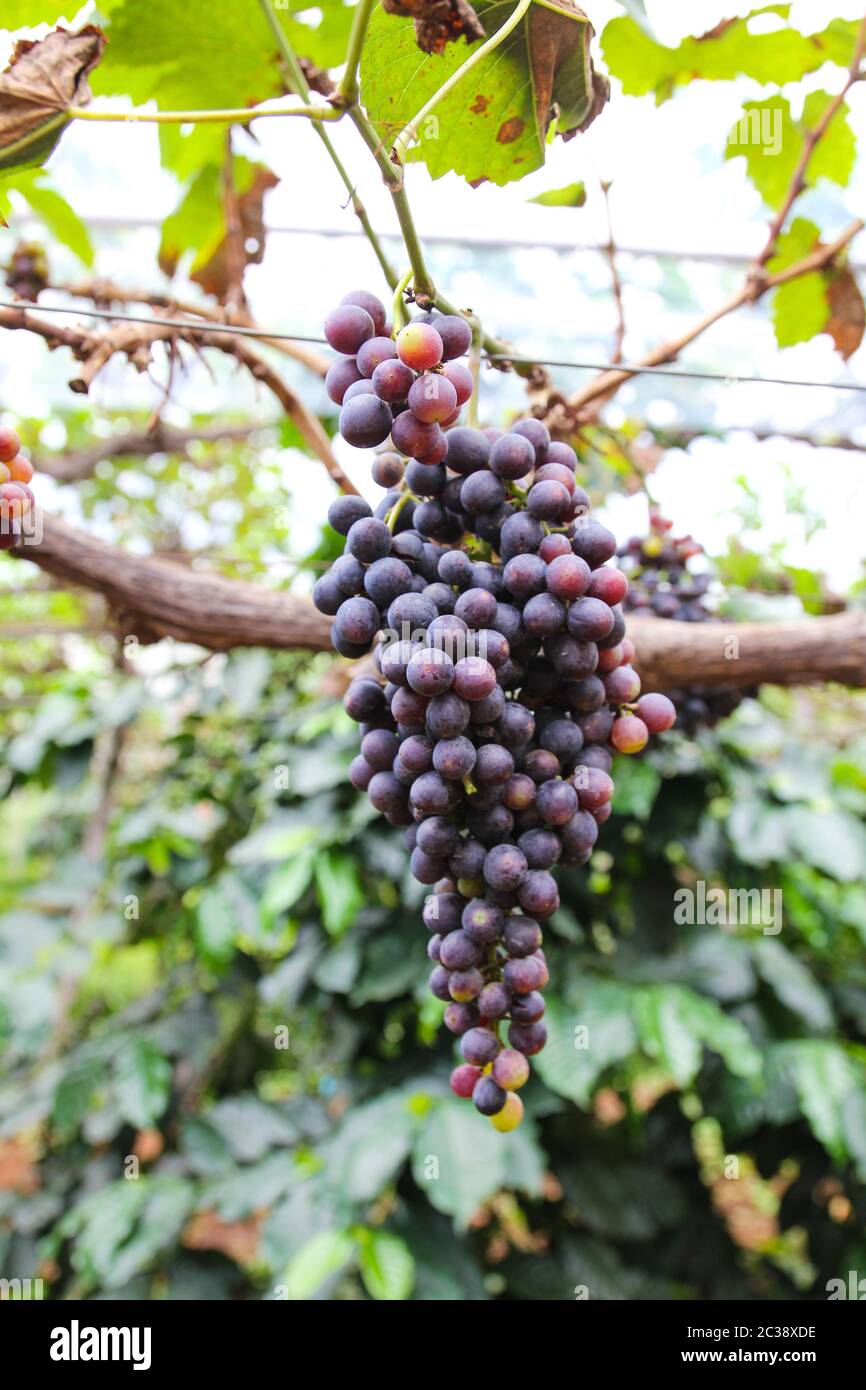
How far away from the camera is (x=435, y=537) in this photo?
72 cm

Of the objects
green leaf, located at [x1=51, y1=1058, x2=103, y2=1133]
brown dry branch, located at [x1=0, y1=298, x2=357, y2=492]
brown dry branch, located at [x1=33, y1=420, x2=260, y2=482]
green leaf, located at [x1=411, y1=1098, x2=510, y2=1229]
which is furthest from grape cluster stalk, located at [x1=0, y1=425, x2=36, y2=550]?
brown dry branch, located at [x1=33, y1=420, x2=260, y2=482]

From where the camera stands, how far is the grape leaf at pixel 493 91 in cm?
67

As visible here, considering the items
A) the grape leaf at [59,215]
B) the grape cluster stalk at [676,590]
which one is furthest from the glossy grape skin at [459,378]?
the grape leaf at [59,215]

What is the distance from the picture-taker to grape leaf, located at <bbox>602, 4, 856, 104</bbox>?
1213 millimetres

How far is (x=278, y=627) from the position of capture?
134 cm

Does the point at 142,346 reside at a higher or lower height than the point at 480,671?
higher

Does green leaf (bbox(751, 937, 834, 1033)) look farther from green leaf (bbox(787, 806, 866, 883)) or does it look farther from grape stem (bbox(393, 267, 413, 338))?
grape stem (bbox(393, 267, 413, 338))

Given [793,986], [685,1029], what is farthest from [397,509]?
[793,986]

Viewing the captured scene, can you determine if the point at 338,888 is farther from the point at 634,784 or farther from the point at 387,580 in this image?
the point at 387,580

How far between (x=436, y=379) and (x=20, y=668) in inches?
102

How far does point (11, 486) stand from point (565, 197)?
0.78 m

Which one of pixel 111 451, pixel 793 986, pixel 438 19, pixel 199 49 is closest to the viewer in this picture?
pixel 438 19

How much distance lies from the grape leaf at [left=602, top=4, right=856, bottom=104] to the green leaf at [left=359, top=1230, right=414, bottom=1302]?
1716 mm

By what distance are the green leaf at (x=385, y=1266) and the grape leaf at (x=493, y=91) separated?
4.64 feet
